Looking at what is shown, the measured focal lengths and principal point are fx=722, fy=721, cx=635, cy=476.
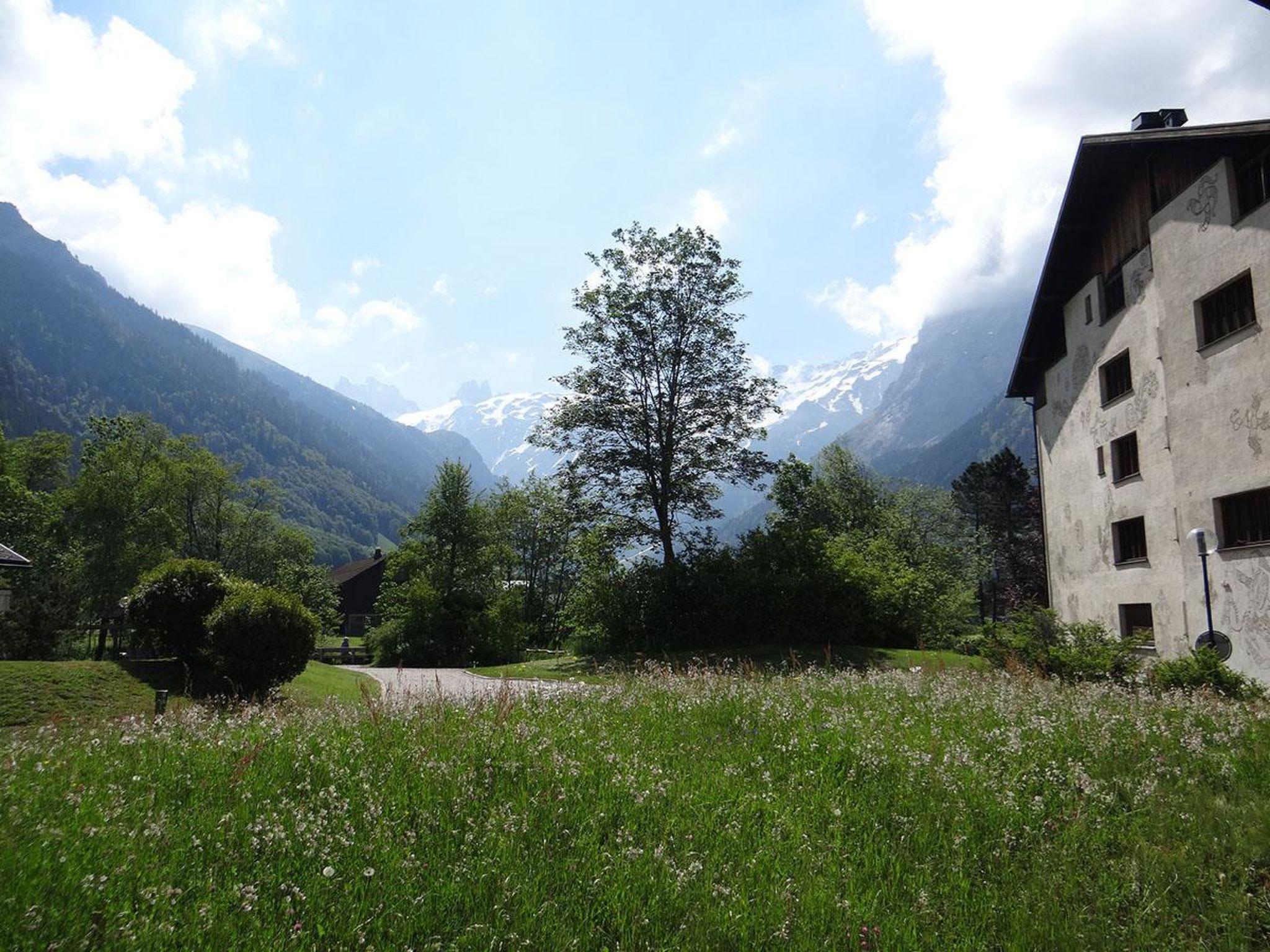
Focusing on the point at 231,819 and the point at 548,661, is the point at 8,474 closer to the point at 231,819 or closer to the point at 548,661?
the point at 548,661

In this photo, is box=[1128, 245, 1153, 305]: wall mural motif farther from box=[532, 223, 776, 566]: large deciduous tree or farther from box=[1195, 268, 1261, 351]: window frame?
box=[532, 223, 776, 566]: large deciduous tree

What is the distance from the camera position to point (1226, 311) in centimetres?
1714

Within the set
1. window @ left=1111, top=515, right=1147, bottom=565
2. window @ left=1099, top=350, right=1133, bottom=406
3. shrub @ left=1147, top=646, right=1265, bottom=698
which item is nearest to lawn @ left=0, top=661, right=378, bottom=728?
shrub @ left=1147, top=646, right=1265, bottom=698

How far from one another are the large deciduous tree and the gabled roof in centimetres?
7295


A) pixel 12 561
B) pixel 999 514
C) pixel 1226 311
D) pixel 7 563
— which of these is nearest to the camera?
pixel 1226 311

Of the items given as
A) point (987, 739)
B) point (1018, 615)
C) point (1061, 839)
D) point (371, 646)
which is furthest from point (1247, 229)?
point (371, 646)

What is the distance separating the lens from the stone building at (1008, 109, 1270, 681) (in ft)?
52.5

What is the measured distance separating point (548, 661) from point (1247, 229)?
2735 cm

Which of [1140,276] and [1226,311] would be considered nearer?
[1226,311]

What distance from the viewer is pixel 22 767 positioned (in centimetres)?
562

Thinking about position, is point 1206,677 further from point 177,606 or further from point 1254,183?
point 177,606

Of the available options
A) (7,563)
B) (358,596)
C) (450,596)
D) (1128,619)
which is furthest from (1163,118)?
(358,596)

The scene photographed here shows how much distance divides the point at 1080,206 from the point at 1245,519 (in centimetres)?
1210

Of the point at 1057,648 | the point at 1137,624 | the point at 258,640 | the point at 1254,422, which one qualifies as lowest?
the point at 258,640
